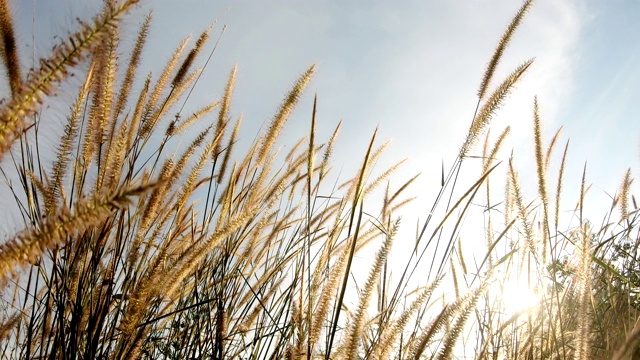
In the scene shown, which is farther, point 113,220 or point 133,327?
point 113,220

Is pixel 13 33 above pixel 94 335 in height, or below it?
above

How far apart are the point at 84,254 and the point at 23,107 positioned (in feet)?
4.08

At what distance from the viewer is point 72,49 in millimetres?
547

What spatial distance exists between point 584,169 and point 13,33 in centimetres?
257

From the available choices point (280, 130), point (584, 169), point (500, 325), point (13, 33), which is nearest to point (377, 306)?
point (500, 325)

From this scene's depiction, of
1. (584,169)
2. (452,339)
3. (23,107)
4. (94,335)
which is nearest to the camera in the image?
(23,107)

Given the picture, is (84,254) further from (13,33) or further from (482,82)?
(482,82)

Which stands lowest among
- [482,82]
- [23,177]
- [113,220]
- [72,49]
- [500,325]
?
[72,49]

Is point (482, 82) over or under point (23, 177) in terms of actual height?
over

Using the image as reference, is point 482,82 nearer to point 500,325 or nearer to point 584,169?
point 584,169

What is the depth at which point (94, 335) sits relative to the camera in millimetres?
1602

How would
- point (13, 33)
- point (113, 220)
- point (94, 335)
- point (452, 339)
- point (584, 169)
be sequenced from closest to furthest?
point (452, 339) → point (13, 33) → point (94, 335) → point (113, 220) → point (584, 169)

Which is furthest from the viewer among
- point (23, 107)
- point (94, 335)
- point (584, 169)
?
point (584, 169)

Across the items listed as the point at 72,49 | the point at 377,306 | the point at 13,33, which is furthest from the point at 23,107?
the point at 377,306
